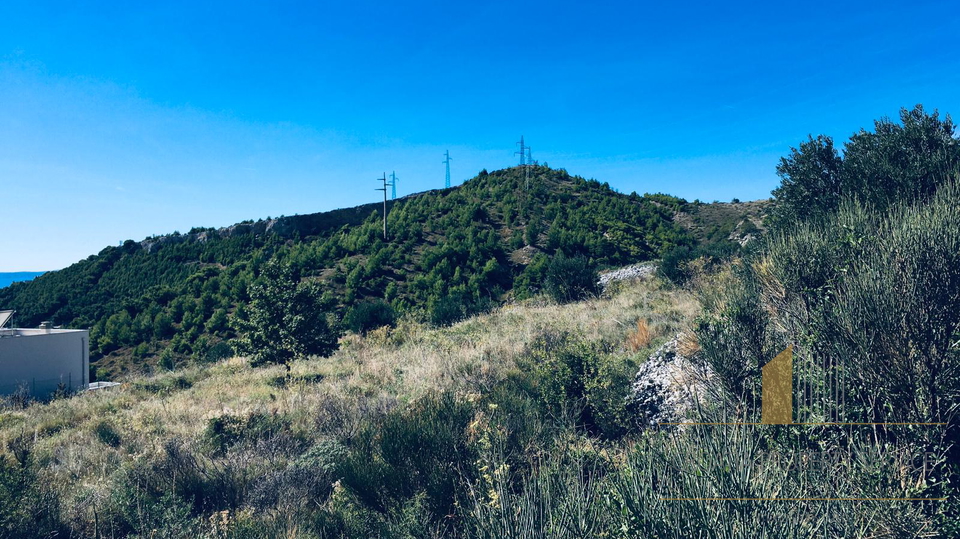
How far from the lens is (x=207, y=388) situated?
12383mm

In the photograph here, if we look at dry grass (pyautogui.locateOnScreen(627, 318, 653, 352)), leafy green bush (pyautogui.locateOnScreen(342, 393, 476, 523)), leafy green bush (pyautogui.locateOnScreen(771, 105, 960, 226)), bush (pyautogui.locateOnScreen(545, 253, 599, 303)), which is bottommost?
leafy green bush (pyautogui.locateOnScreen(342, 393, 476, 523))

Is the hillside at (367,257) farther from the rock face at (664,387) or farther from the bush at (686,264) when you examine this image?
the rock face at (664,387)

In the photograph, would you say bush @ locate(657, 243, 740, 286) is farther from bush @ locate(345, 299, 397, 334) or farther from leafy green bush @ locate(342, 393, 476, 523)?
leafy green bush @ locate(342, 393, 476, 523)

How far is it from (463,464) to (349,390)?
5566 mm

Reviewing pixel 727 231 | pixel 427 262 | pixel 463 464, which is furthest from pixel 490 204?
pixel 463 464

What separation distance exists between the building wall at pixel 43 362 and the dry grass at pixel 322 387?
7508 mm

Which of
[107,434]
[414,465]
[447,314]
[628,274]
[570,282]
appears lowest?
[107,434]

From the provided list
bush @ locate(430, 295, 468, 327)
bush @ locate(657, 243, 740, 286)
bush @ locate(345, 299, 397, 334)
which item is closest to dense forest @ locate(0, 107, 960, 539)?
bush @ locate(657, 243, 740, 286)

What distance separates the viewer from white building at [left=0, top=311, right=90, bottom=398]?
58.3 feet

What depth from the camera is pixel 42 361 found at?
19141 mm

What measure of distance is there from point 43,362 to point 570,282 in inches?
896

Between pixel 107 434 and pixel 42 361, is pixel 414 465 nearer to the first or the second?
pixel 107 434
